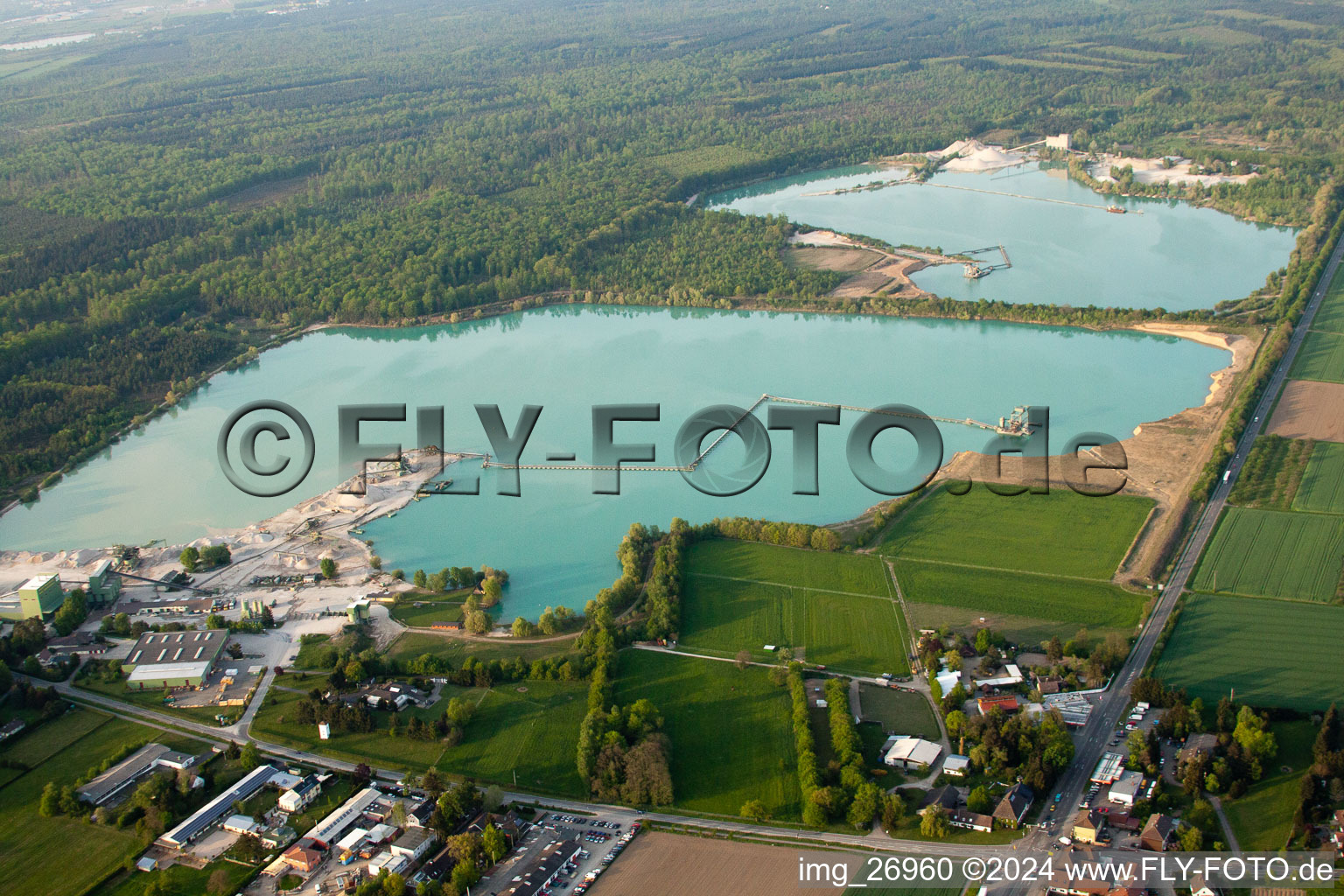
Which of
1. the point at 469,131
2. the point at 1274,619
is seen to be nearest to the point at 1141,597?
the point at 1274,619

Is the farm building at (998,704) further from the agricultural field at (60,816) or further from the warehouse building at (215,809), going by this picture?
the agricultural field at (60,816)

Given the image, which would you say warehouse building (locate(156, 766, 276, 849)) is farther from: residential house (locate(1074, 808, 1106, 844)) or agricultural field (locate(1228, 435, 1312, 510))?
agricultural field (locate(1228, 435, 1312, 510))

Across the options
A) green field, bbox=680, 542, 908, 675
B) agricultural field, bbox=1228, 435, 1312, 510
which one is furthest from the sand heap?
green field, bbox=680, 542, 908, 675

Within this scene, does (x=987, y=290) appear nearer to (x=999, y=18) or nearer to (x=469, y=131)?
(x=469, y=131)

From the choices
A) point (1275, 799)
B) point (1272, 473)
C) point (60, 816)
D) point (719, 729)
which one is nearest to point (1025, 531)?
point (1272, 473)

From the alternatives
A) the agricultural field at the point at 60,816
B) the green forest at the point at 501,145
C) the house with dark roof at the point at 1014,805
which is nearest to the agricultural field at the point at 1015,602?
Result: the house with dark roof at the point at 1014,805
